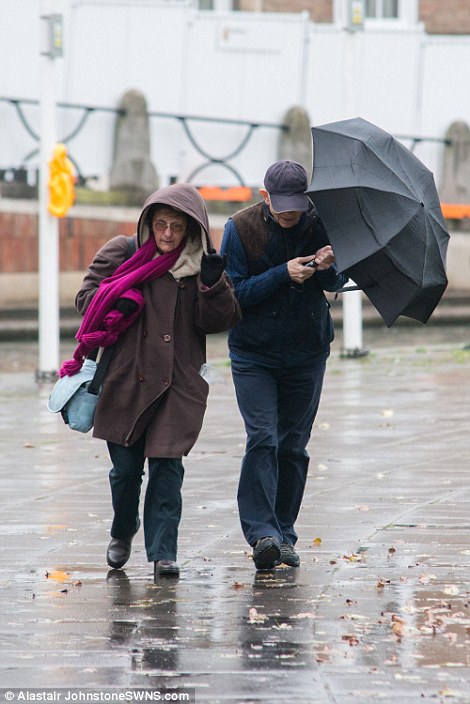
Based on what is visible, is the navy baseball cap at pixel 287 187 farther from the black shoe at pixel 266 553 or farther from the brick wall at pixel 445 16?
the brick wall at pixel 445 16

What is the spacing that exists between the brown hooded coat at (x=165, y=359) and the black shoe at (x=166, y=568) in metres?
0.44

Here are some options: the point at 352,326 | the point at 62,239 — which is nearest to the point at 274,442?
the point at 352,326

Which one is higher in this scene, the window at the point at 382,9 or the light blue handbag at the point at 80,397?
the window at the point at 382,9

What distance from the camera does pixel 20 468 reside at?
10023 mm

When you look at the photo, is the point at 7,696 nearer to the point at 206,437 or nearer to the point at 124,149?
the point at 206,437

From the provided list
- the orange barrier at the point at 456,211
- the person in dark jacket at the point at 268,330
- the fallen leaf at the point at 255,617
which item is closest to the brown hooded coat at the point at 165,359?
the person in dark jacket at the point at 268,330

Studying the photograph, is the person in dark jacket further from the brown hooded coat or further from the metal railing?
the metal railing

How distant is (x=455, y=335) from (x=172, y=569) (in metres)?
17.6

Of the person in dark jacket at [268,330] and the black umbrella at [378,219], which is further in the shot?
the person in dark jacket at [268,330]

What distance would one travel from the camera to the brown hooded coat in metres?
6.77

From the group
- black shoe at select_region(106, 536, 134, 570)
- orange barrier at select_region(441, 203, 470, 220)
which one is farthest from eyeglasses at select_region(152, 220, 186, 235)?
orange barrier at select_region(441, 203, 470, 220)

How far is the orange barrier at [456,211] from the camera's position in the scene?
1045 inches

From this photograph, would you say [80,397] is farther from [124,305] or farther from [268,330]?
[268,330]

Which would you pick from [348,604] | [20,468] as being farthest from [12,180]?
[348,604]
